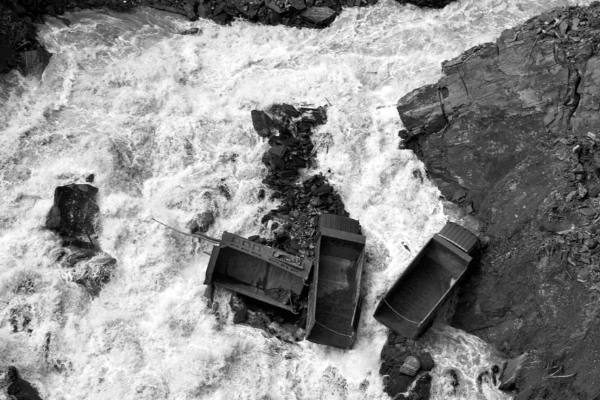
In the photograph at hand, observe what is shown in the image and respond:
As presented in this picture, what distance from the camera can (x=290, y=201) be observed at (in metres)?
21.1

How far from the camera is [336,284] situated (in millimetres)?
19891

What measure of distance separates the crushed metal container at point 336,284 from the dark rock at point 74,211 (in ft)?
22.5

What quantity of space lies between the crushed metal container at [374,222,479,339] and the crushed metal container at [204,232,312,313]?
2469 millimetres

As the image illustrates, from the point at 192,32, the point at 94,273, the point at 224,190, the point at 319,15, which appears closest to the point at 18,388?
the point at 94,273

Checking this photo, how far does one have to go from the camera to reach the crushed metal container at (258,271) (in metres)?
19.7

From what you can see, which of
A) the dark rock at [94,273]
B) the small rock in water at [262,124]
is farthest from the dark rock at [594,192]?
the dark rock at [94,273]

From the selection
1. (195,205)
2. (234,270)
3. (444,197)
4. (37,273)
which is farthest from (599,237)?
(37,273)

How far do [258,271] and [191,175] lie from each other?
388 cm

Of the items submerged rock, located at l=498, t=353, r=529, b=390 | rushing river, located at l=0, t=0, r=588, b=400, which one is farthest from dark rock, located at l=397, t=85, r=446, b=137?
submerged rock, located at l=498, t=353, r=529, b=390

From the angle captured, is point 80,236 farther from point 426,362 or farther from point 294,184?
point 426,362

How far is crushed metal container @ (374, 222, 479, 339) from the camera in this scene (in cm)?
1911

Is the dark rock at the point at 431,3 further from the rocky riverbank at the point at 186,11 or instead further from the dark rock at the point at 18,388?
the dark rock at the point at 18,388

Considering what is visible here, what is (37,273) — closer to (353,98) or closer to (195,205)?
(195,205)

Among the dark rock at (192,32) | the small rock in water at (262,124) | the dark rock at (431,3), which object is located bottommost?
the small rock in water at (262,124)
